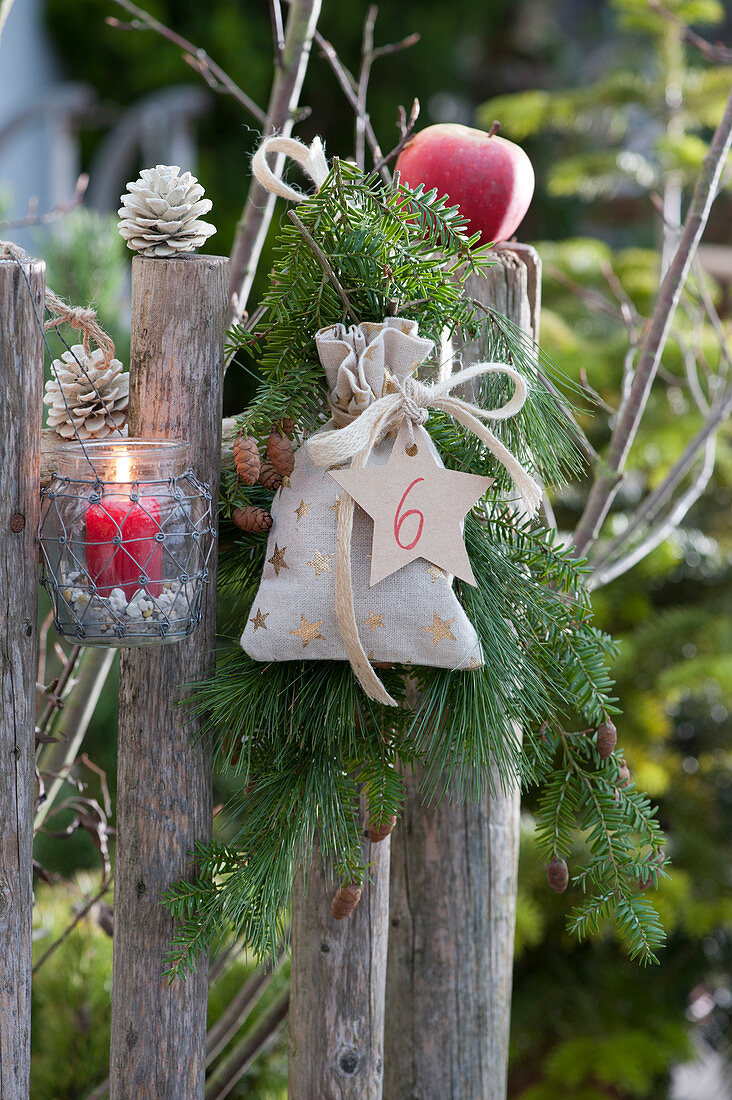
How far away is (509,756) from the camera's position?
2.42 ft

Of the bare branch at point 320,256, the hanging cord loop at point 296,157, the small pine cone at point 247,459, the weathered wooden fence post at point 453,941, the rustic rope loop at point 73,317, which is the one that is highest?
the hanging cord loop at point 296,157

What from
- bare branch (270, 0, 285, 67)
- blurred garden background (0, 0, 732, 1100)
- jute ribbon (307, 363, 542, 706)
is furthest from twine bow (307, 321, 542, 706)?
bare branch (270, 0, 285, 67)

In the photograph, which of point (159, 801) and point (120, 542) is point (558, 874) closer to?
point (159, 801)

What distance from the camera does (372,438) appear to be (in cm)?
65

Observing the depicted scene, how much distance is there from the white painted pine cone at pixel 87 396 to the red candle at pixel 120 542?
106 mm

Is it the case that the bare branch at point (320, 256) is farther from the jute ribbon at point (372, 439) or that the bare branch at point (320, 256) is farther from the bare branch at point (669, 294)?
the bare branch at point (669, 294)

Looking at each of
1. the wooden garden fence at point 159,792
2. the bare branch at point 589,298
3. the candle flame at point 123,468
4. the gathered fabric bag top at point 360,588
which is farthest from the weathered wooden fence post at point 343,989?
the bare branch at point 589,298

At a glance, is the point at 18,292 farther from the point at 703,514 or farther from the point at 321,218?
the point at 703,514

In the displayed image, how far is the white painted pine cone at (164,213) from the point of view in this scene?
67cm

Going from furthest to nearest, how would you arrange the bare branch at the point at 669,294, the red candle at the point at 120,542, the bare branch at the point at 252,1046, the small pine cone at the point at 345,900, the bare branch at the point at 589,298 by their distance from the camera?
the bare branch at the point at 589,298
the bare branch at the point at 252,1046
the bare branch at the point at 669,294
the small pine cone at the point at 345,900
the red candle at the point at 120,542

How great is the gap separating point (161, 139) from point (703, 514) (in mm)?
1724

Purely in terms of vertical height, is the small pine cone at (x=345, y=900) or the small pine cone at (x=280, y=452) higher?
the small pine cone at (x=280, y=452)

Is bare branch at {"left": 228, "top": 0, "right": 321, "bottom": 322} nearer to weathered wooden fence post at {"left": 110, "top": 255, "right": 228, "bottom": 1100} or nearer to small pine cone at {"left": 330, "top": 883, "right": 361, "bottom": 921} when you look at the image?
weathered wooden fence post at {"left": 110, "top": 255, "right": 228, "bottom": 1100}

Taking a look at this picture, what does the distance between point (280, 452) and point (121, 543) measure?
5.2 inches
